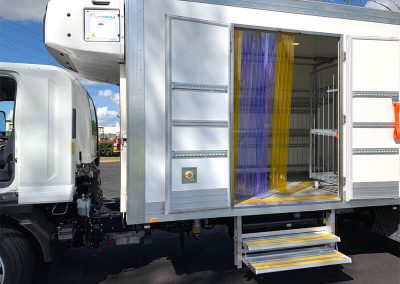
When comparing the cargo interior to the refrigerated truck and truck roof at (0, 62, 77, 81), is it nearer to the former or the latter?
the refrigerated truck

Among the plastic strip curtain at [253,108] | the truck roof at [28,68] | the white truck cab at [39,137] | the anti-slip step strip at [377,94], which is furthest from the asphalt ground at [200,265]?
the truck roof at [28,68]

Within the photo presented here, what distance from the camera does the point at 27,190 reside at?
10.8 ft

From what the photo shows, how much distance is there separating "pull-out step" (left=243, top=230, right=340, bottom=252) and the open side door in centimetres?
58

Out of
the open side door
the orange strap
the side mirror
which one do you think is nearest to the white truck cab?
the side mirror

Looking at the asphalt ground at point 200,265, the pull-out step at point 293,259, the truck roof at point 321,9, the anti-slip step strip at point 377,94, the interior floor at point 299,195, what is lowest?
the asphalt ground at point 200,265

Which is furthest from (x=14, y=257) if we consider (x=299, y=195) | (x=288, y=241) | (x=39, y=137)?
(x=299, y=195)

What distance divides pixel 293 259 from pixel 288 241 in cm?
20

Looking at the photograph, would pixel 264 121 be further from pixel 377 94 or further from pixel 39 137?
pixel 39 137

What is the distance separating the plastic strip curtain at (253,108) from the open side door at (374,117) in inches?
36.2

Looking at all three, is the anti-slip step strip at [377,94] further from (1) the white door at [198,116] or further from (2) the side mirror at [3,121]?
(2) the side mirror at [3,121]

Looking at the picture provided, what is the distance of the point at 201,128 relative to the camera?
3475 mm

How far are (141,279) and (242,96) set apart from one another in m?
2.48

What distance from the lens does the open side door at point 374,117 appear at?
3.95m

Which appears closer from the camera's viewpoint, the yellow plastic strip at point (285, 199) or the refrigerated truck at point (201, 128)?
the refrigerated truck at point (201, 128)
